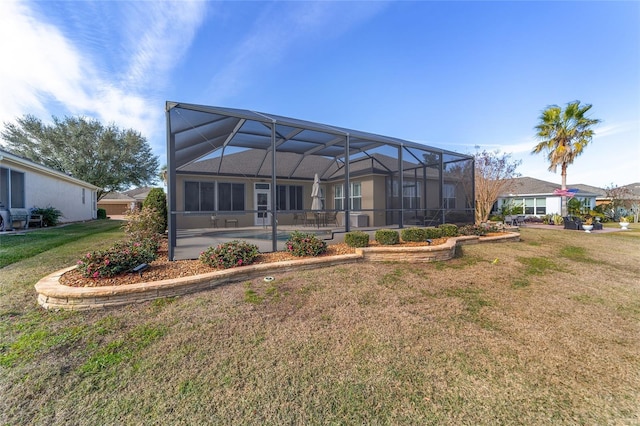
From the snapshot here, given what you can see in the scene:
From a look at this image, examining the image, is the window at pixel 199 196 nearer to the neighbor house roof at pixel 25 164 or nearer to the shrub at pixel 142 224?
the shrub at pixel 142 224

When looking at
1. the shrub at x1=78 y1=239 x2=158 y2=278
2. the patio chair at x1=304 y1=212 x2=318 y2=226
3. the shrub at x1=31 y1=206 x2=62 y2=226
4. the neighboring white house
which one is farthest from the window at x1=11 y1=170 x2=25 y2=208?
the patio chair at x1=304 y1=212 x2=318 y2=226

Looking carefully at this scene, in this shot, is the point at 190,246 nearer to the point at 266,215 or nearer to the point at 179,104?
the point at 179,104

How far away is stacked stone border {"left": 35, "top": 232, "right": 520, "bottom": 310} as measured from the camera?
3564mm

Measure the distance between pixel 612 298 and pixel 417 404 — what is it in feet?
16.6

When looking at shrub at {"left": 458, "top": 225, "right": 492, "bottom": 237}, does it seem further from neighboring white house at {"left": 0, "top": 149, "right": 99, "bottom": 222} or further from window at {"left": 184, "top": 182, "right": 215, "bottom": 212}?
neighboring white house at {"left": 0, "top": 149, "right": 99, "bottom": 222}

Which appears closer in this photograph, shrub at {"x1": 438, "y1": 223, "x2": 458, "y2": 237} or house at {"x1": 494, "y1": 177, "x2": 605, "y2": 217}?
shrub at {"x1": 438, "y1": 223, "x2": 458, "y2": 237}

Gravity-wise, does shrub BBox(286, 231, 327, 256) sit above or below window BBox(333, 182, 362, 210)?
below

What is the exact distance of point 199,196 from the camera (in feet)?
39.2

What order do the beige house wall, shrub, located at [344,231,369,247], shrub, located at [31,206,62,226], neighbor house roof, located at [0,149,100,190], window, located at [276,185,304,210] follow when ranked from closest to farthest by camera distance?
1. shrub, located at [344,231,369,247]
2. neighbor house roof, located at [0,149,100,190]
3. the beige house wall
4. shrub, located at [31,206,62,226]
5. window, located at [276,185,304,210]

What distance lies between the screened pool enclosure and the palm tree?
10056mm

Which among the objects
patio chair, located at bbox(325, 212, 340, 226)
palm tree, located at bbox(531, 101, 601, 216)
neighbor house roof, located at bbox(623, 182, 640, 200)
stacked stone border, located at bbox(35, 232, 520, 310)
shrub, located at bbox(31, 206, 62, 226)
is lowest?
stacked stone border, located at bbox(35, 232, 520, 310)

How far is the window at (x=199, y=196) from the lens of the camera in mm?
11727

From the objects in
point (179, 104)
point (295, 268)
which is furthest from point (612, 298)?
point (179, 104)

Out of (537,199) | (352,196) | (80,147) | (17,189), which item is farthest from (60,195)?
(537,199)
